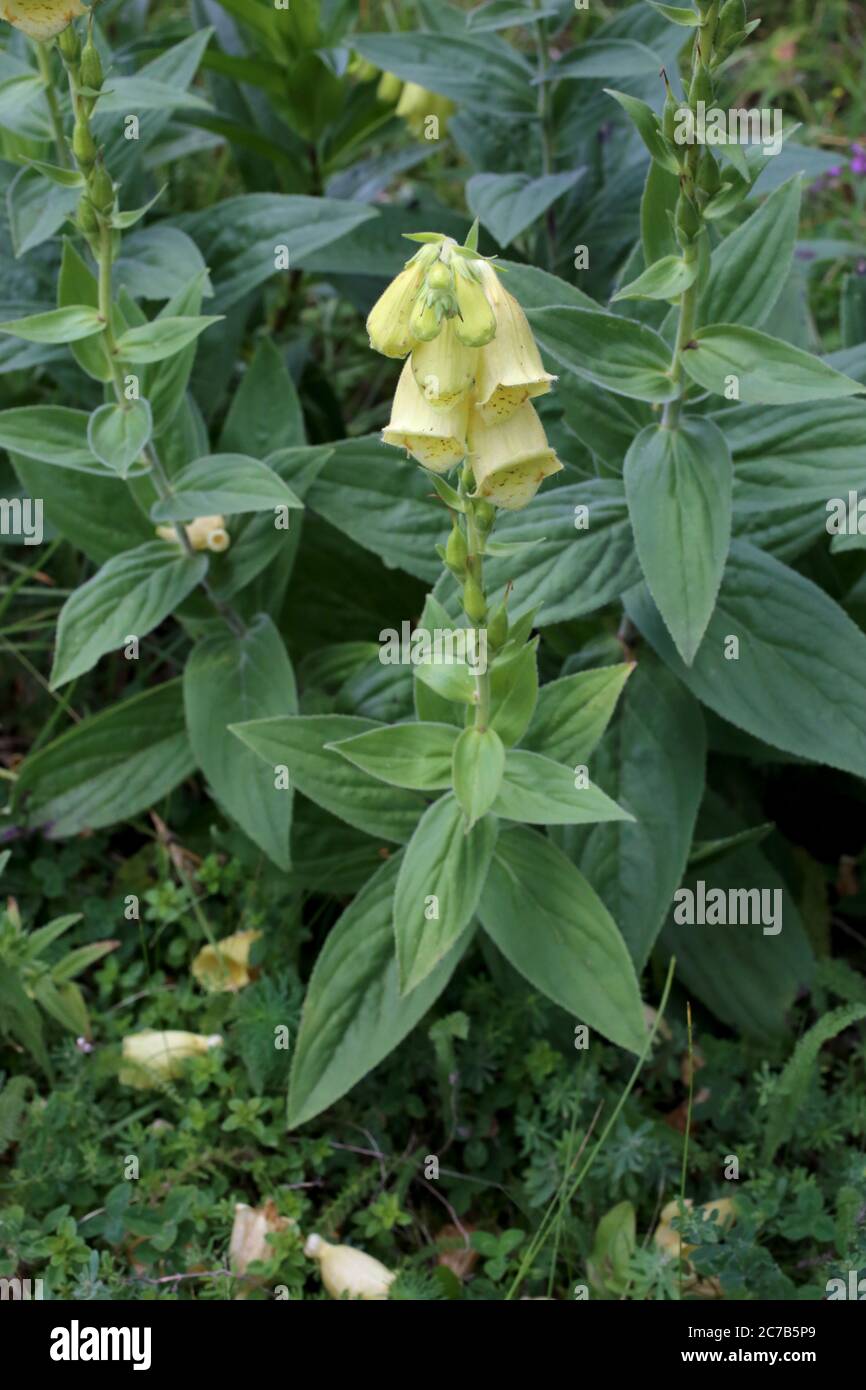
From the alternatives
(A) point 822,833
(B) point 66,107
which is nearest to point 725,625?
(A) point 822,833

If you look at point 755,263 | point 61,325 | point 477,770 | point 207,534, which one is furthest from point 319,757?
point 755,263

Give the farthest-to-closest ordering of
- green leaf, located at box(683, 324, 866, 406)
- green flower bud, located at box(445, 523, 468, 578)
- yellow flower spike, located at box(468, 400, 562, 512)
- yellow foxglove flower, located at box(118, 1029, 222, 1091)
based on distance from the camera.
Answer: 1. yellow foxglove flower, located at box(118, 1029, 222, 1091)
2. green leaf, located at box(683, 324, 866, 406)
3. green flower bud, located at box(445, 523, 468, 578)
4. yellow flower spike, located at box(468, 400, 562, 512)

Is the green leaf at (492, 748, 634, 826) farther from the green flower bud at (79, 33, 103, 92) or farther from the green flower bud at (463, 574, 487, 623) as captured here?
the green flower bud at (79, 33, 103, 92)

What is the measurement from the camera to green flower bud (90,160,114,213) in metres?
1.88

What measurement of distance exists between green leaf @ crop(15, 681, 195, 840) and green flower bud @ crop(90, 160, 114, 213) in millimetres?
915

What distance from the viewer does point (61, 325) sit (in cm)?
202

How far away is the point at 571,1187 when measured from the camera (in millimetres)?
2158

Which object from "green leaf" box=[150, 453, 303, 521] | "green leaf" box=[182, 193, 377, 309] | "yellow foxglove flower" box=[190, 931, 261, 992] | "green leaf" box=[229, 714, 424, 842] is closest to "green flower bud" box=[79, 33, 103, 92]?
"green leaf" box=[150, 453, 303, 521]

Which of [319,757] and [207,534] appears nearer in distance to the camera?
[319,757]

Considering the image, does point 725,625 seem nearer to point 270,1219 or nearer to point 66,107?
point 270,1219

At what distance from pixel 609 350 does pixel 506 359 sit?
0.53m

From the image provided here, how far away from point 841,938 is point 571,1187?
35.1 inches

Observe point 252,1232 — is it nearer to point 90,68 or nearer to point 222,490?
point 222,490

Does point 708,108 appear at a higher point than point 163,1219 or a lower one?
higher
